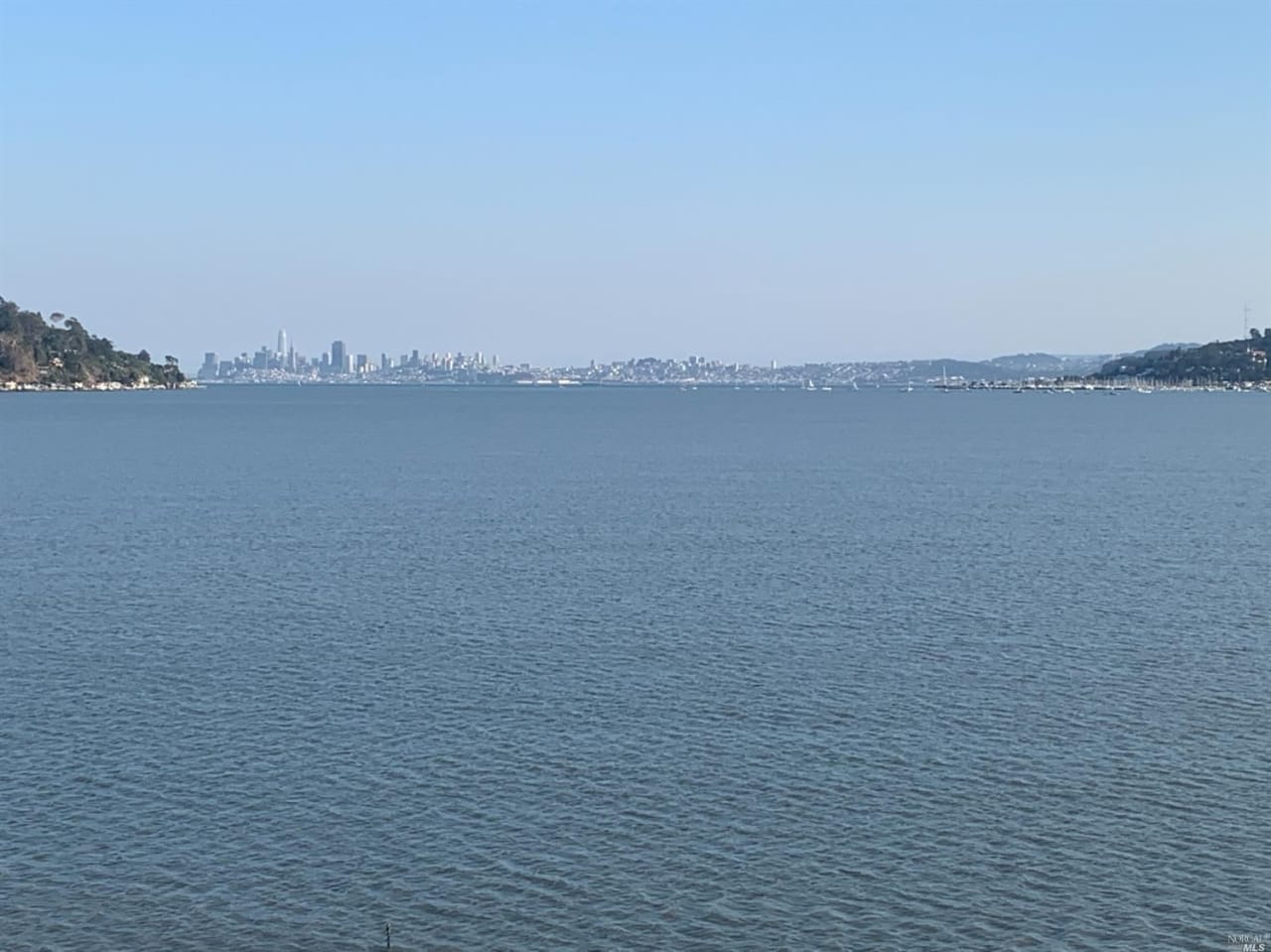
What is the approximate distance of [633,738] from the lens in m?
42.5

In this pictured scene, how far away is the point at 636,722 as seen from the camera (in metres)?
43.8

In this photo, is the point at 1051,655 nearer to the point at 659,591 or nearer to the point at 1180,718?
the point at 1180,718

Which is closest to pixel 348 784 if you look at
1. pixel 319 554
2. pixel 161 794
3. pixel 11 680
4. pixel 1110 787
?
pixel 161 794

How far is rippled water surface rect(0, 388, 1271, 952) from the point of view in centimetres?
3162

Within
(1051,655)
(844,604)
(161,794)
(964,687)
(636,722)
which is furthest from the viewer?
(844,604)

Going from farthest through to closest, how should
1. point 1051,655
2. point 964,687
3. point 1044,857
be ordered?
point 1051,655, point 964,687, point 1044,857

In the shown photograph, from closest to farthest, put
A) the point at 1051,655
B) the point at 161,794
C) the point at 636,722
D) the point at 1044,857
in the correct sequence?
the point at 1044,857 < the point at 161,794 < the point at 636,722 < the point at 1051,655

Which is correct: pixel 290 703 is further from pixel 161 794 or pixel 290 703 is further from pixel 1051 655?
pixel 1051 655

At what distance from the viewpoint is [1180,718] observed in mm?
44156

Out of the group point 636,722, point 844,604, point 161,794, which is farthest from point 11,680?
point 844,604

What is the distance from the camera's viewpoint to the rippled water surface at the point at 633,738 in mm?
31625

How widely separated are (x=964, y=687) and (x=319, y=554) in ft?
133

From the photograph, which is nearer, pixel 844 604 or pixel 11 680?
pixel 11 680

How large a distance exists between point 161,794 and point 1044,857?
2335cm
